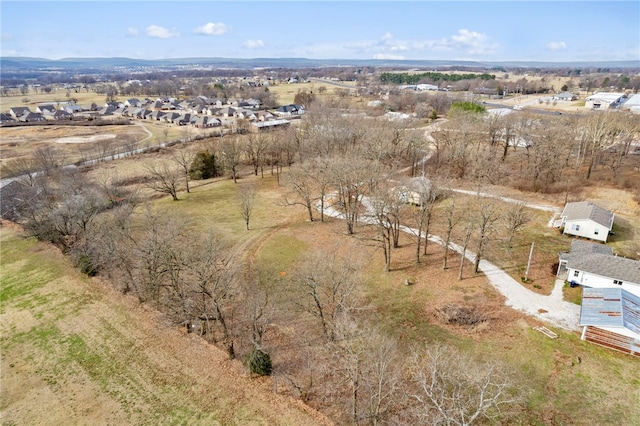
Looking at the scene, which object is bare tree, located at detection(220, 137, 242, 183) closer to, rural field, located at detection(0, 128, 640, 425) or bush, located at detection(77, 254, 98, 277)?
rural field, located at detection(0, 128, 640, 425)

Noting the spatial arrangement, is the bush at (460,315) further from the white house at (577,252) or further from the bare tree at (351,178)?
the bare tree at (351,178)

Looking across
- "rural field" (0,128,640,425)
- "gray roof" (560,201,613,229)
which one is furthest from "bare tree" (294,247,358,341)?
"gray roof" (560,201,613,229)

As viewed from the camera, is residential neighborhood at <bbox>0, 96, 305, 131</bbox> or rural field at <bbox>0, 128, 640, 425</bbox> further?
residential neighborhood at <bbox>0, 96, 305, 131</bbox>

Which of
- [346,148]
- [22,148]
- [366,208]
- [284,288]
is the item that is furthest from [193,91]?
[284,288]

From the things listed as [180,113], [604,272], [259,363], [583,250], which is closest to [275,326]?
[259,363]

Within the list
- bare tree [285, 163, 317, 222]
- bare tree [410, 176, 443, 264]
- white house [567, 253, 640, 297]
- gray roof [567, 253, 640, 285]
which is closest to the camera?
white house [567, 253, 640, 297]

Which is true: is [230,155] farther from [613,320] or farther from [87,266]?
[613,320]

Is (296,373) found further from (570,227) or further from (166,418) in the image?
(570,227)
